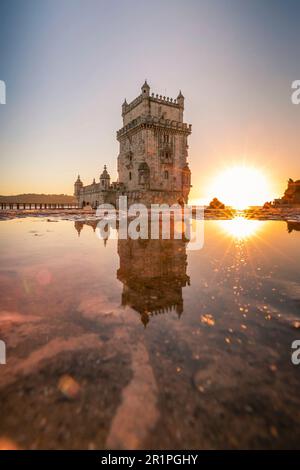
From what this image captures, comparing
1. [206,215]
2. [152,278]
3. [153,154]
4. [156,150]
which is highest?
[156,150]

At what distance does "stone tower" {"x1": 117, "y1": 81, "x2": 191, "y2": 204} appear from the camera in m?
30.2

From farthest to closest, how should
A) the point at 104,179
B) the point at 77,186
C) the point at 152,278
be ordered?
A: the point at 77,186, the point at 104,179, the point at 152,278

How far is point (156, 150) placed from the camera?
101ft

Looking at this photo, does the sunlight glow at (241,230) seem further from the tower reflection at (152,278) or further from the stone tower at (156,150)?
the stone tower at (156,150)

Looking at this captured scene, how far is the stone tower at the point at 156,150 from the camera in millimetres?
30250

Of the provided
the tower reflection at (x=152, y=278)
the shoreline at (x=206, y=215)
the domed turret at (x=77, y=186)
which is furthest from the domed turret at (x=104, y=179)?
the tower reflection at (x=152, y=278)

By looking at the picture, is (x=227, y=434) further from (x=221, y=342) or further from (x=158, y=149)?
(x=158, y=149)

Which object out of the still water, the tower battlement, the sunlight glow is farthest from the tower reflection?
the tower battlement

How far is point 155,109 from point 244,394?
3496 cm

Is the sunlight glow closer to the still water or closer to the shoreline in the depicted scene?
the shoreline

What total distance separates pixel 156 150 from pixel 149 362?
31801 mm

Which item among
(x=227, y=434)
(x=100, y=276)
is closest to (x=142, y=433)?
(x=227, y=434)

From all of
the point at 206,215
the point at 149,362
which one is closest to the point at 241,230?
the point at 149,362

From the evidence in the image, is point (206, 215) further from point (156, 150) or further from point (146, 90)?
point (146, 90)
